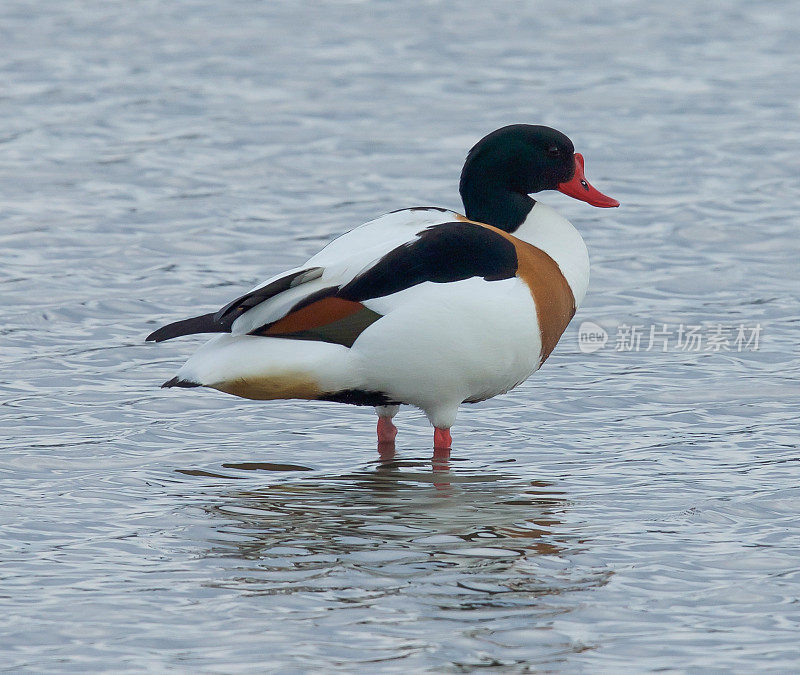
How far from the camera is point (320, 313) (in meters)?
6.62

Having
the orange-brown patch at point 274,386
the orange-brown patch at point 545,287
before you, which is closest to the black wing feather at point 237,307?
the orange-brown patch at point 274,386

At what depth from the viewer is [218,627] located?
200 inches

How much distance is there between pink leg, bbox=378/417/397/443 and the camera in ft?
24.0

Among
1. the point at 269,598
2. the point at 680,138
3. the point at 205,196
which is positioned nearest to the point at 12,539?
the point at 269,598

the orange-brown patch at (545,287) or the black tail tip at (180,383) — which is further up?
the orange-brown patch at (545,287)

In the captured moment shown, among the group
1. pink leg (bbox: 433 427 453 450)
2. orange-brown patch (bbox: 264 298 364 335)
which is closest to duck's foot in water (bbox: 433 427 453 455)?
pink leg (bbox: 433 427 453 450)

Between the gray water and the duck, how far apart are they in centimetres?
46

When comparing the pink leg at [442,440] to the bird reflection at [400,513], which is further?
the pink leg at [442,440]

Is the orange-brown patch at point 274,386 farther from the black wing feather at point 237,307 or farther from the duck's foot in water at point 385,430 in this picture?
the duck's foot in water at point 385,430

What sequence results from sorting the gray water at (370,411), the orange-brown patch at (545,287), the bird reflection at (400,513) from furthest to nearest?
the orange-brown patch at (545,287)
the bird reflection at (400,513)
the gray water at (370,411)

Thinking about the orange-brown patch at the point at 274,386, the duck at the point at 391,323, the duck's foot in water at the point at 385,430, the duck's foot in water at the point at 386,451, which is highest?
the duck at the point at 391,323

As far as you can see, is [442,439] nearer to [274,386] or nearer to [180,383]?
[274,386]

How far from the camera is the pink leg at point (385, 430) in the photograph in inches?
288

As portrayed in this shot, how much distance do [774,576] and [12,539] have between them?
9.38ft
